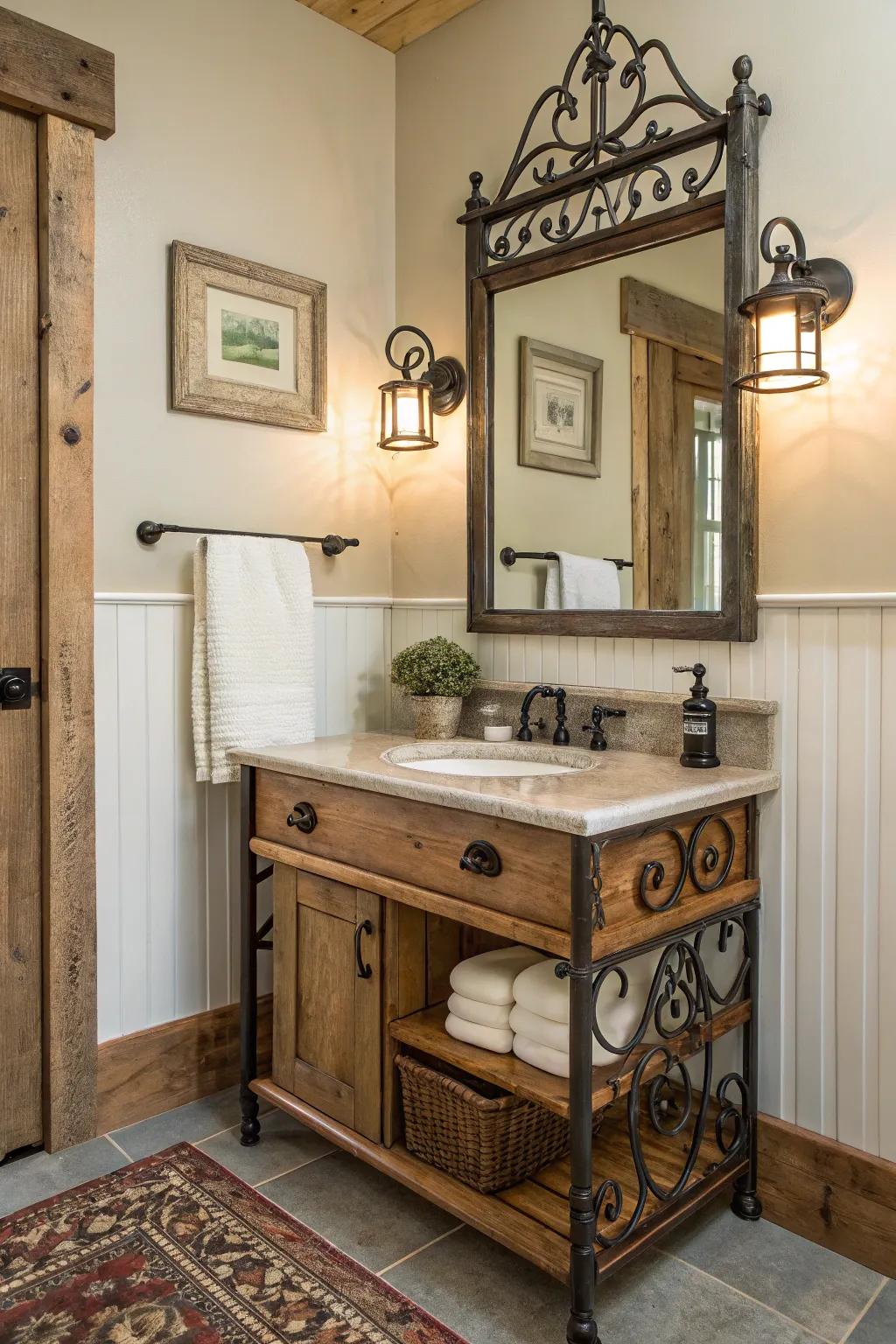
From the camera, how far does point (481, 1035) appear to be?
172cm

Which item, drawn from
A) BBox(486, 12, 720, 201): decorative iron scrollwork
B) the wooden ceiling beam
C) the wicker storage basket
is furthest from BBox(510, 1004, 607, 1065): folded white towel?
the wooden ceiling beam

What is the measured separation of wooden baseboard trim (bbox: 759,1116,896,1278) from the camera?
1707mm

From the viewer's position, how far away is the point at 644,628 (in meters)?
2.04

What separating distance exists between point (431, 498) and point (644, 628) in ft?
2.56

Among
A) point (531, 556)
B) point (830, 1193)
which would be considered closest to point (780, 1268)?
point (830, 1193)

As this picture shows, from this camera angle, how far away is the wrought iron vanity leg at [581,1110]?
4.73 feet

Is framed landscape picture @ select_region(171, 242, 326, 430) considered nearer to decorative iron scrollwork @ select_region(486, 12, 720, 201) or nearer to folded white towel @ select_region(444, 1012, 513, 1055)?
decorative iron scrollwork @ select_region(486, 12, 720, 201)

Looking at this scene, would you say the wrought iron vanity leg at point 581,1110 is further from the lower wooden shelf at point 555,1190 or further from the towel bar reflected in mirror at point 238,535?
the towel bar reflected in mirror at point 238,535

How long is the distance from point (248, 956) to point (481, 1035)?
2.10 ft

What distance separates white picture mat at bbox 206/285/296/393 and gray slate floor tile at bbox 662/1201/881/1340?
6.62ft

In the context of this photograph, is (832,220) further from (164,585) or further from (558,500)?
(164,585)

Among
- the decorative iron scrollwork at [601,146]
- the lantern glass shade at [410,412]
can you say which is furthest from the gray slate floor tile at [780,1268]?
the decorative iron scrollwork at [601,146]

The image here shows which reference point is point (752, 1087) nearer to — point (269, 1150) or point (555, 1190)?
point (555, 1190)

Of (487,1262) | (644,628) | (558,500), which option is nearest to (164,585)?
(558,500)
